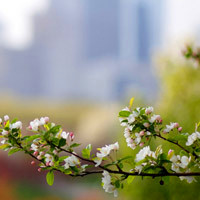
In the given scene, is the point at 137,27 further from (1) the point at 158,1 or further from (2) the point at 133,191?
(2) the point at 133,191

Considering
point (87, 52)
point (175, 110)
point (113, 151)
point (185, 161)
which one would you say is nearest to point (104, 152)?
point (113, 151)

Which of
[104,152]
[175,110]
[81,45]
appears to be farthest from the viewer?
[81,45]

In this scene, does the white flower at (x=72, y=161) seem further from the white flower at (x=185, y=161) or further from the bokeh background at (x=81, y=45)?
the bokeh background at (x=81, y=45)

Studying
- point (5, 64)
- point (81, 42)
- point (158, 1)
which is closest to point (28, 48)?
point (5, 64)

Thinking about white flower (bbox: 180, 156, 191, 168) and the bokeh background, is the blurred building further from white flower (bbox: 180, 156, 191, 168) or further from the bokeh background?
white flower (bbox: 180, 156, 191, 168)

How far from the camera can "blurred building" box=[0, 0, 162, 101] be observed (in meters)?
14.6

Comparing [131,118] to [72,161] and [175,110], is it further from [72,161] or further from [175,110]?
[175,110]

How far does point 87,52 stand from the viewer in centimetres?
1565

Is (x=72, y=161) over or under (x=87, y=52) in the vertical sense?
over

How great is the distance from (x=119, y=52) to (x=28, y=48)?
13.2ft

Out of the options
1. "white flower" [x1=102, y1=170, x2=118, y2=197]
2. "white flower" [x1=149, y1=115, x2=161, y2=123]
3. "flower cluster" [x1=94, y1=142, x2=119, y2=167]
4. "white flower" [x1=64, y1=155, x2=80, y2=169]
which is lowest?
"white flower" [x1=102, y1=170, x2=118, y2=197]

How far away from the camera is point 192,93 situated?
2.70 m

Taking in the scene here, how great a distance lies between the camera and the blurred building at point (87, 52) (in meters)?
14.6

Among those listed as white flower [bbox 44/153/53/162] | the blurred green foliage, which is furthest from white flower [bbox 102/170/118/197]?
the blurred green foliage
